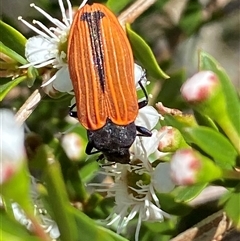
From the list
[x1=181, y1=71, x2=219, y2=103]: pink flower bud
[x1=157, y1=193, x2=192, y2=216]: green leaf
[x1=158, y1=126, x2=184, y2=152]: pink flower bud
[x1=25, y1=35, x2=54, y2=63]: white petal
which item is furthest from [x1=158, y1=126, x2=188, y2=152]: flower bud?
[x1=25, y1=35, x2=54, y2=63]: white petal

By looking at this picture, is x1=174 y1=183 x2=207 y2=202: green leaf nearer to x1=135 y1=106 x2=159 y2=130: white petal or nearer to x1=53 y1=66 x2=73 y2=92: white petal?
x1=135 y1=106 x2=159 y2=130: white petal

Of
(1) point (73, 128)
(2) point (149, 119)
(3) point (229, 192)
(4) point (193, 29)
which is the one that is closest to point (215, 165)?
(3) point (229, 192)

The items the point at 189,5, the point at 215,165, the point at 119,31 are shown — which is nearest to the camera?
the point at 215,165

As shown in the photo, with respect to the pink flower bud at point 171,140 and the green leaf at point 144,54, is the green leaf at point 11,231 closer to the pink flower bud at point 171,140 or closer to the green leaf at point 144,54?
the pink flower bud at point 171,140

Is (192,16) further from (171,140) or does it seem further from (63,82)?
(171,140)

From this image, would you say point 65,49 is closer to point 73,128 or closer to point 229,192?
point 73,128

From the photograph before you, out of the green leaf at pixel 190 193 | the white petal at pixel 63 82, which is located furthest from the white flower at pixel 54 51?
the green leaf at pixel 190 193

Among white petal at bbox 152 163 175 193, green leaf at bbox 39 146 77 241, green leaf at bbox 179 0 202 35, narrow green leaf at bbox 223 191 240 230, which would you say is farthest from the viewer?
green leaf at bbox 179 0 202 35

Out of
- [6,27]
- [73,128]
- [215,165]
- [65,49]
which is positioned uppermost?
[6,27]
